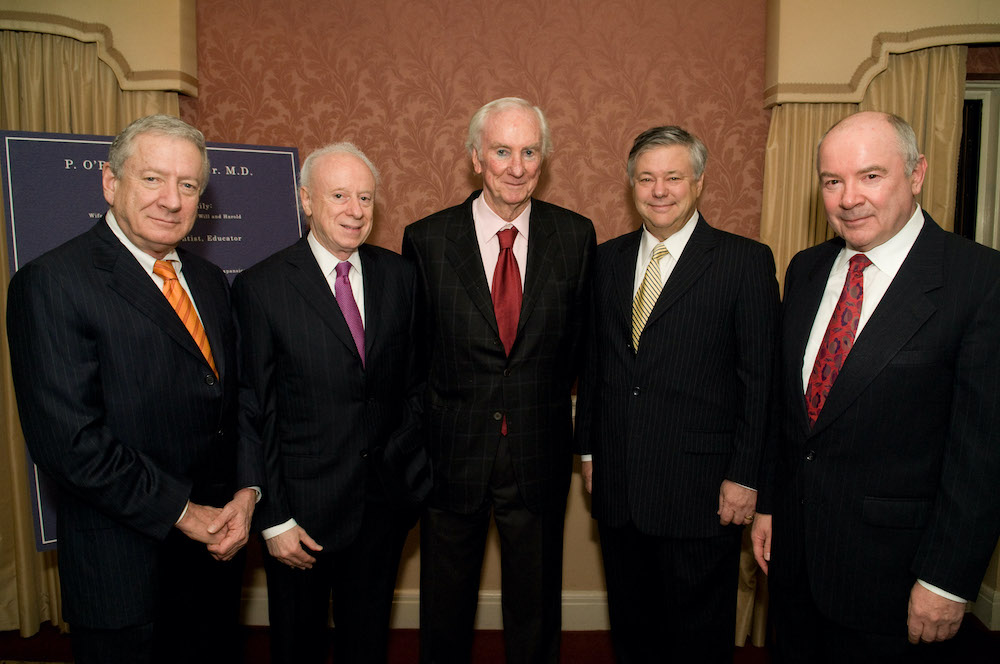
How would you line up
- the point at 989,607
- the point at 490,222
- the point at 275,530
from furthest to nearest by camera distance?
1. the point at 989,607
2. the point at 490,222
3. the point at 275,530

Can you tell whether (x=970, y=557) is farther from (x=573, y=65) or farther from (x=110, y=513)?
(x=573, y=65)

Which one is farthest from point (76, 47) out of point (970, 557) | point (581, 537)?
point (970, 557)

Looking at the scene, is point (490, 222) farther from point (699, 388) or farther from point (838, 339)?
point (838, 339)

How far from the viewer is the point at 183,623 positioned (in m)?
1.71

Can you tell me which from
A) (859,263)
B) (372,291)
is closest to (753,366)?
(859,263)

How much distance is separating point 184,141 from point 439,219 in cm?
84

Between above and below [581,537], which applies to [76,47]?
above

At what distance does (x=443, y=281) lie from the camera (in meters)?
2.09

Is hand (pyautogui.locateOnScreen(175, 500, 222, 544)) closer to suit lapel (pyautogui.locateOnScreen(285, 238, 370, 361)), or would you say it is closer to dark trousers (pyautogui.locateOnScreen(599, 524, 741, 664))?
suit lapel (pyautogui.locateOnScreen(285, 238, 370, 361))

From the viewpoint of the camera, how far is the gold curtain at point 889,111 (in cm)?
262

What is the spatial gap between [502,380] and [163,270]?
1071 mm

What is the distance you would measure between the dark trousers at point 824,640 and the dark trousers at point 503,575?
74 cm

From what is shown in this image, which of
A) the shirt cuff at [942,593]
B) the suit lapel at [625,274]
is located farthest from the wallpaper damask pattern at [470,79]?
the shirt cuff at [942,593]

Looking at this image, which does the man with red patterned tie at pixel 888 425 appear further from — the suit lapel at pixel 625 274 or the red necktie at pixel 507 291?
the red necktie at pixel 507 291
